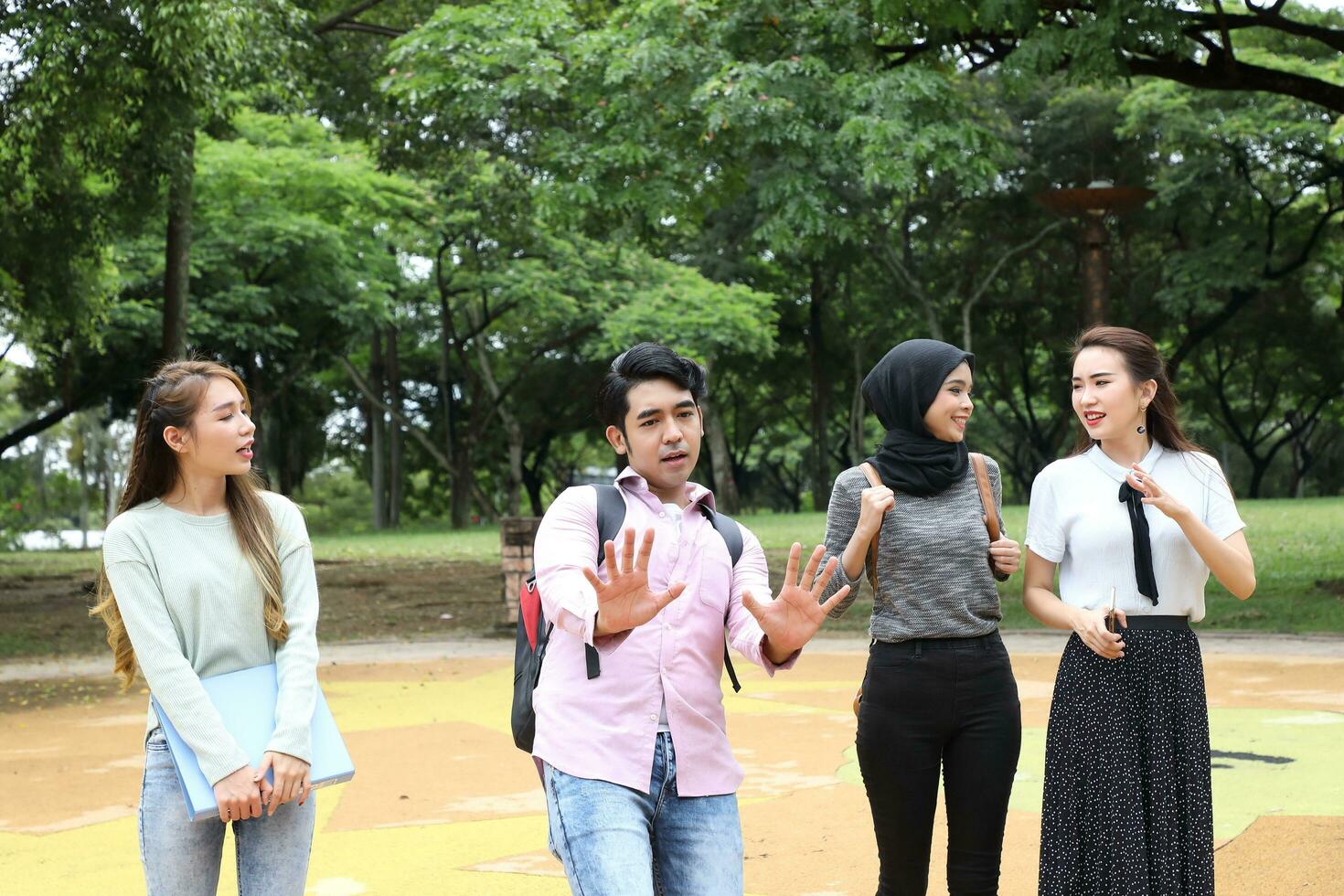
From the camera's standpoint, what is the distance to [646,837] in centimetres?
300

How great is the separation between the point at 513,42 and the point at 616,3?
389 centimetres

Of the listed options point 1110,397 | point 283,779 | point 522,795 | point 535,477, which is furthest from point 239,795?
point 535,477

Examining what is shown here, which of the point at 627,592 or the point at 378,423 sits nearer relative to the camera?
the point at 627,592

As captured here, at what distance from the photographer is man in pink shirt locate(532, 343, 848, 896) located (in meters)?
2.98

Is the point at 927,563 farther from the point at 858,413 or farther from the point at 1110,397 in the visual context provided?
the point at 858,413

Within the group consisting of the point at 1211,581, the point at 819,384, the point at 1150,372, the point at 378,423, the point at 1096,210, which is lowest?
the point at 1211,581

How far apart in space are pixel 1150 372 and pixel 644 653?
1654 millimetres

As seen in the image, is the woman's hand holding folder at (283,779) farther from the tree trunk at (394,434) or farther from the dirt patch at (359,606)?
the tree trunk at (394,434)

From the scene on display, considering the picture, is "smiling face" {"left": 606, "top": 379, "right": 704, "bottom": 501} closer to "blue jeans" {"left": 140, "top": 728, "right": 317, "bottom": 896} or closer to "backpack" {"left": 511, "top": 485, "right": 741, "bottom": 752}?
"backpack" {"left": 511, "top": 485, "right": 741, "bottom": 752}

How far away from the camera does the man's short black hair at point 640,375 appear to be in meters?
3.20

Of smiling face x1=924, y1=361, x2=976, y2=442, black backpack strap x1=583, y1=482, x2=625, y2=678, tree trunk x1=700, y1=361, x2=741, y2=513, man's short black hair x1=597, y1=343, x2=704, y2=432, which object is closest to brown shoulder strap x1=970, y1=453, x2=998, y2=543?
smiling face x1=924, y1=361, x2=976, y2=442

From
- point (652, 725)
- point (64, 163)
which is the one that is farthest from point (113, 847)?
point (64, 163)

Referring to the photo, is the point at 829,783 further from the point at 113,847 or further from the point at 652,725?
the point at 652,725

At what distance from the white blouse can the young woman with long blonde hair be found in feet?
6.02
